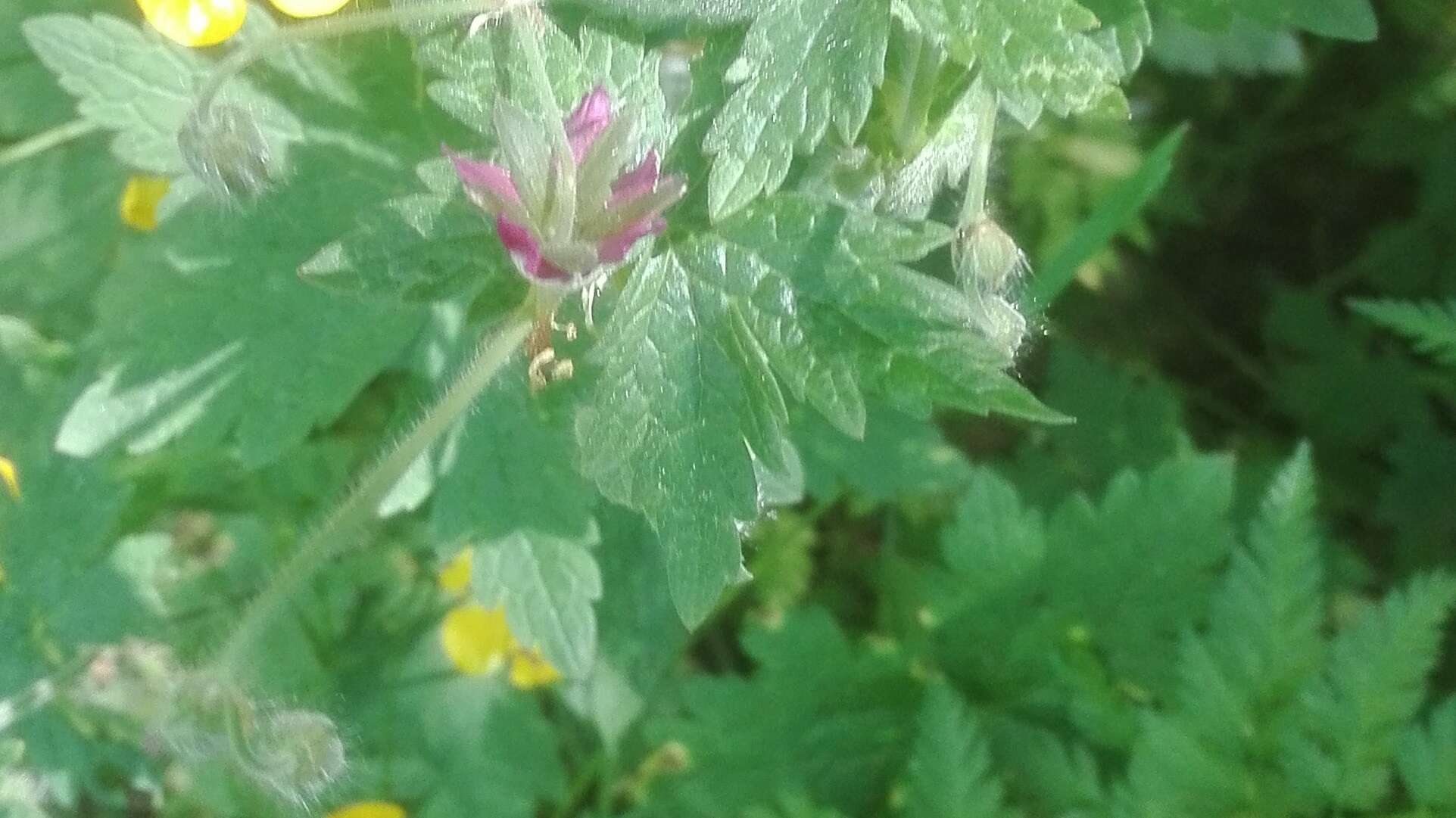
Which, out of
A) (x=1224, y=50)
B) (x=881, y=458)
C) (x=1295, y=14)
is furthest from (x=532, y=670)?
(x=1224, y=50)

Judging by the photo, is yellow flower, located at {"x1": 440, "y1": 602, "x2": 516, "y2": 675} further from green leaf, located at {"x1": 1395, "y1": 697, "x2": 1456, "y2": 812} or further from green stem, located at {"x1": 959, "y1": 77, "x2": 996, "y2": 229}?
green leaf, located at {"x1": 1395, "y1": 697, "x2": 1456, "y2": 812}

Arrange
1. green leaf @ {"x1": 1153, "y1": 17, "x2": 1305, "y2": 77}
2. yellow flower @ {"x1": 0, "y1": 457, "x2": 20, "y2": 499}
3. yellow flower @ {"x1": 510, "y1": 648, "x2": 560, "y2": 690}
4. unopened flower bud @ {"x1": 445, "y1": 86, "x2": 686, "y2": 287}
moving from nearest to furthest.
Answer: unopened flower bud @ {"x1": 445, "y1": 86, "x2": 686, "y2": 287}
yellow flower @ {"x1": 0, "y1": 457, "x2": 20, "y2": 499}
yellow flower @ {"x1": 510, "y1": 648, "x2": 560, "y2": 690}
green leaf @ {"x1": 1153, "y1": 17, "x2": 1305, "y2": 77}

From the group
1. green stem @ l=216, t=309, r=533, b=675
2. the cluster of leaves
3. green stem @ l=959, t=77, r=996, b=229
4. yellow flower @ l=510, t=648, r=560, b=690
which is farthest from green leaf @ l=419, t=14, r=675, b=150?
yellow flower @ l=510, t=648, r=560, b=690

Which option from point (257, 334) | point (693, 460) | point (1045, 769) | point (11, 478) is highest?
point (693, 460)

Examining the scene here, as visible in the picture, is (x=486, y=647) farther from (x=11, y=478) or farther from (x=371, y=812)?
(x=11, y=478)

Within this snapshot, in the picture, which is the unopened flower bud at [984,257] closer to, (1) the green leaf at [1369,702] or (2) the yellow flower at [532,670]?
(1) the green leaf at [1369,702]

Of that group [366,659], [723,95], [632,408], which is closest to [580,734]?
[366,659]

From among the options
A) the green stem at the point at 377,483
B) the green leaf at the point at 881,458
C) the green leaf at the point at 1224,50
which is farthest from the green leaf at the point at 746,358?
the green leaf at the point at 1224,50
